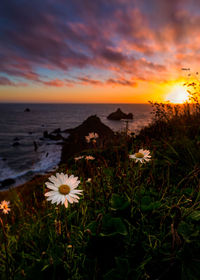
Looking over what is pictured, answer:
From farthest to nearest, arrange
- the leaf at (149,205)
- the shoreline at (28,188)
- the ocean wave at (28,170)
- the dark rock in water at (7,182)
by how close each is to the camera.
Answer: the ocean wave at (28,170)
the dark rock in water at (7,182)
the shoreline at (28,188)
the leaf at (149,205)

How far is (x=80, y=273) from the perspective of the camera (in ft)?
4.39

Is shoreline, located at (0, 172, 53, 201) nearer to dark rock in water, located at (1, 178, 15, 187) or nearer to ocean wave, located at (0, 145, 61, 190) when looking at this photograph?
dark rock in water, located at (1, 178, 15, 187)

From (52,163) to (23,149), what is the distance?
44.3 feet

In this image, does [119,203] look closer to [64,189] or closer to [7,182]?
[64,189]

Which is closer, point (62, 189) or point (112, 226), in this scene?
point (62, 189)

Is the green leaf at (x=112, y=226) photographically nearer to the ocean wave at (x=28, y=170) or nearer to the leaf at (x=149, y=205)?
the leaf at (x=149, y=205)

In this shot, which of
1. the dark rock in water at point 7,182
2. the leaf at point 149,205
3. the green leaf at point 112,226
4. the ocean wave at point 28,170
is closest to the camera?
the green leaf at point 112,226

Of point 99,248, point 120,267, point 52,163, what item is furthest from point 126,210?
point 52,163

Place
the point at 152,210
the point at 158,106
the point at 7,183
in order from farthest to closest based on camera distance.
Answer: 1. the point at 7,183
2. the point at 158,106
3. the point at 152,210

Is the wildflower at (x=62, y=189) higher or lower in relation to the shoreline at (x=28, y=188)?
higher

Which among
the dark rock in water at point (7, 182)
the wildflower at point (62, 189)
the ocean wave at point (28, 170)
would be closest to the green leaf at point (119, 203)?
the wildflower at point (62, 189)

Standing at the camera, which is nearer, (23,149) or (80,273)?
(80,273)

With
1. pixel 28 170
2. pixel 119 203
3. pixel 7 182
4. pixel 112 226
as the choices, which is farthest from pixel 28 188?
pixel 28 170

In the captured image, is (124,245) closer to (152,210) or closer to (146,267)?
(146,267)
